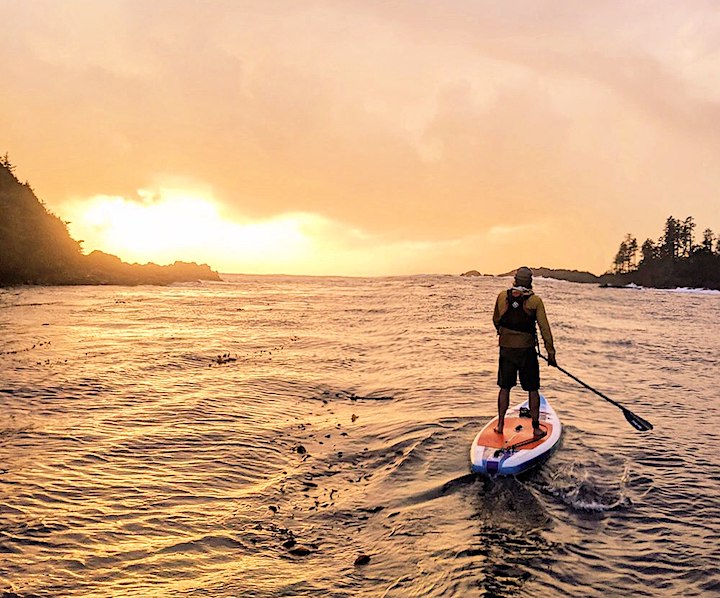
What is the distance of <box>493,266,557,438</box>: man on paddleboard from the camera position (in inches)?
430

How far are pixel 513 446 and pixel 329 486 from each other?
3.83m

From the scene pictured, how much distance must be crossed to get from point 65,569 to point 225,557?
1.76 meters

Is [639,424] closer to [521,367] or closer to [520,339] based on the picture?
[521,367]

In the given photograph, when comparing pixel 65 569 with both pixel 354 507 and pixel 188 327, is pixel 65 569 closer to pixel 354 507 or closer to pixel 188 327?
pixel 354 507

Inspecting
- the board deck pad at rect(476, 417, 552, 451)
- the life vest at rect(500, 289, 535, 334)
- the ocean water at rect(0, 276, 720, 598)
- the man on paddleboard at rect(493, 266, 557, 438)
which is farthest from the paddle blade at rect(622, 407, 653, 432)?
the life vest at rect(500, 289, 535, 334)

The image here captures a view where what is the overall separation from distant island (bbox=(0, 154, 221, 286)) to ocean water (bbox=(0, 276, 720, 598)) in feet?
150

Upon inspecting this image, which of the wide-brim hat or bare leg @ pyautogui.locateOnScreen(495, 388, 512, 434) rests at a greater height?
the wide-brim hat

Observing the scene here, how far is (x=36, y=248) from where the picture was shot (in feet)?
203

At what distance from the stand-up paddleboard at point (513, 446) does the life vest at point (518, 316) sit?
7.36 feet

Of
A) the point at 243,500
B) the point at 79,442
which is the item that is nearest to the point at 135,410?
the point at 79,442

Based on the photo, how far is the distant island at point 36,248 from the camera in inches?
2265

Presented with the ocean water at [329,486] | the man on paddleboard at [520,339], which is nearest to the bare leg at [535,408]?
the man on paddleboard at [520,339]

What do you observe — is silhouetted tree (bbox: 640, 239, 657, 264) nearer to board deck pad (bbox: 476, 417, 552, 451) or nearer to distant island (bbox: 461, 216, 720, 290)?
distant island (bbox: 461, 216, 720, 290)

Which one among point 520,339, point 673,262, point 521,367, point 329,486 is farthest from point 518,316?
point 673,262
